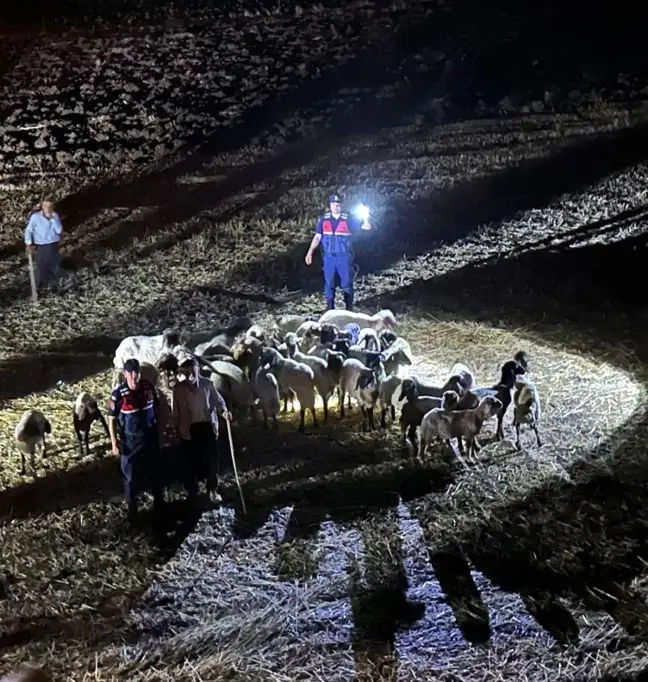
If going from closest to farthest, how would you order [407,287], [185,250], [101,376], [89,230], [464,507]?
[464,507], [101,376], [407,287], [185,250], [89,230]

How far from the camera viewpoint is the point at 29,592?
24.9ft

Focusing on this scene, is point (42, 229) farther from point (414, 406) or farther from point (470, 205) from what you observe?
point (470, 205)

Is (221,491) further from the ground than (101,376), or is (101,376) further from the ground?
(101,376)

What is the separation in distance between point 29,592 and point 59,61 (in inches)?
1202

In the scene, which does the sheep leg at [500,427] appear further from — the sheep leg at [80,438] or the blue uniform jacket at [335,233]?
the blue uniform jacket at [335,233]

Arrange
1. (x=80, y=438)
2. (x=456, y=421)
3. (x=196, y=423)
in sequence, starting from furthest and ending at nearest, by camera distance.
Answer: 1. (x=80, y=438)
2. (x=456, y=421)
3. (x=196, y=423)

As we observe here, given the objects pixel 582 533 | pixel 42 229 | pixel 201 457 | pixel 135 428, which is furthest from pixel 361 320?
pixel 42 229

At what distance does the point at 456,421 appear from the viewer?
9398mm

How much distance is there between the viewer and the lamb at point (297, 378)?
10.5m

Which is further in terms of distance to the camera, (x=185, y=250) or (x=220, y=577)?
(x=185, y=250)

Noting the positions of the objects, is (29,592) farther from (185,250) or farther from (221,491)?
(185,250)

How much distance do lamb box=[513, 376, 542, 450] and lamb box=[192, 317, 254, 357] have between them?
372 cm

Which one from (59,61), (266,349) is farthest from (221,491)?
(59,61)

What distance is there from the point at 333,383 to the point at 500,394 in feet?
6.35
